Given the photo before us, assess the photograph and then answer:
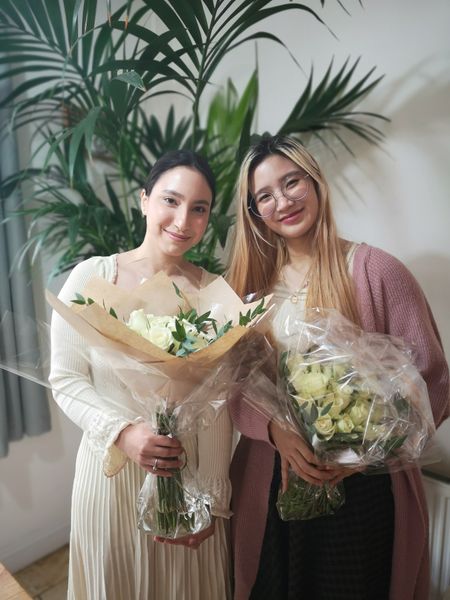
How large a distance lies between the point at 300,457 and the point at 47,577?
1.78 meters

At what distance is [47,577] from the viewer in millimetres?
1955

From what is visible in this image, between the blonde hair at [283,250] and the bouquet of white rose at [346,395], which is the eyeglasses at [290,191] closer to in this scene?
the blonde hair at [283,250]

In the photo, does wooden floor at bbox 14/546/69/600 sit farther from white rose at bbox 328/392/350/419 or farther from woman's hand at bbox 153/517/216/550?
white rose at bbox 328/392/350/419

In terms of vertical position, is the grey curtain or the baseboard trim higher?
the grey curtain

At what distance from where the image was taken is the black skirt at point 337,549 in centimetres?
107

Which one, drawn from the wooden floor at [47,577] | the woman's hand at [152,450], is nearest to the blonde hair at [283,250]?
the woman's hand at [152,450]

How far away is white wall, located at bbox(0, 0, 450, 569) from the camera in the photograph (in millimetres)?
1475

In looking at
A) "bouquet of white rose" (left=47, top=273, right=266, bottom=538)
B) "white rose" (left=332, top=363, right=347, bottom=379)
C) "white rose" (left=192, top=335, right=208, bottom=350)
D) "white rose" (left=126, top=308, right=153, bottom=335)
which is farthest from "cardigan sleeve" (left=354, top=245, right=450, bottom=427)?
"white rose" (left=126, top=308, right=153, bottom=335)

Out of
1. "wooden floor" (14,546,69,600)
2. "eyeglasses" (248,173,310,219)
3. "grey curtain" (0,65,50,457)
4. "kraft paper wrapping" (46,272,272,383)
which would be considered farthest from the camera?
"wooden floor" (14,546,69,600)

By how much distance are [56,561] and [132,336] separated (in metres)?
2.00

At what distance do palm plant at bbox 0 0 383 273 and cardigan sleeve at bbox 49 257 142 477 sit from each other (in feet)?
1.93

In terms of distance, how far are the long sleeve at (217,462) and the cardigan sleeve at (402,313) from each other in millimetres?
470

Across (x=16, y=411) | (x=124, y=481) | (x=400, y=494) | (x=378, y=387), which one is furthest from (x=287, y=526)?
(x=16, y=411)

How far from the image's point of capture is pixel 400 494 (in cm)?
106
